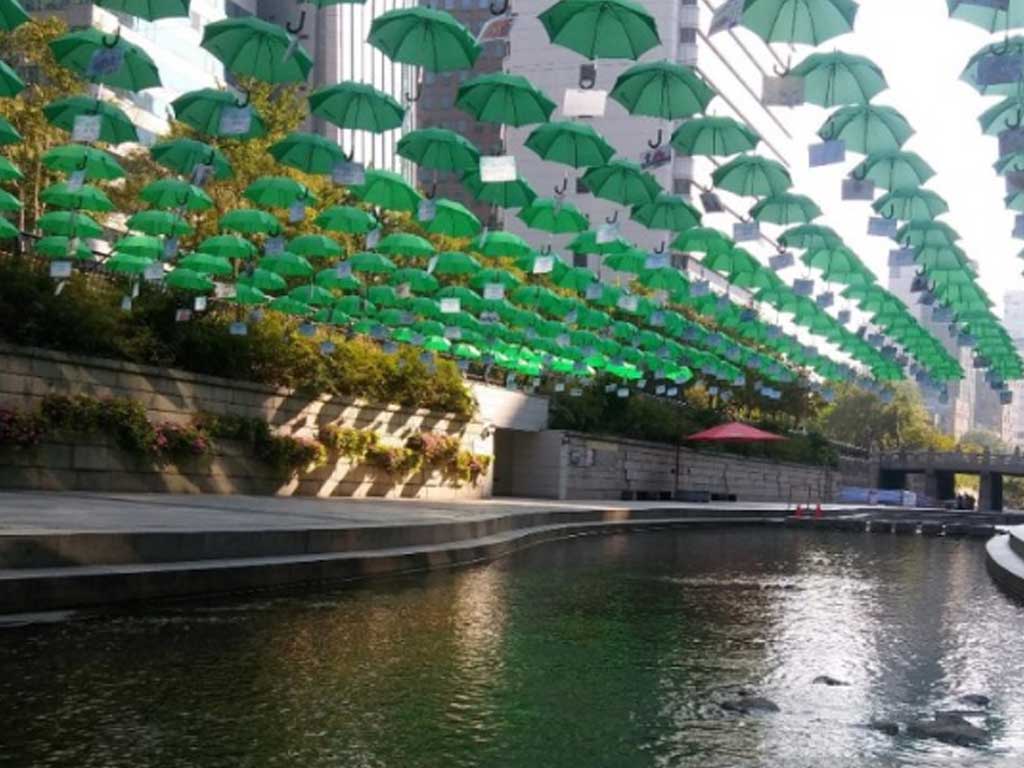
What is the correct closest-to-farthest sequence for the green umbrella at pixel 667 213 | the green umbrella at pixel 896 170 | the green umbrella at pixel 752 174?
the green umbrella at pixel 896 170
the green umbrella at pixel 752 174
the green umbrella at pixel 667 213

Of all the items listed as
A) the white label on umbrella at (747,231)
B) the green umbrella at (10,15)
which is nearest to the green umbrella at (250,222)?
the green umbrella at (10,15)

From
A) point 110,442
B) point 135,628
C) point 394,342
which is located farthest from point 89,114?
point 394,342

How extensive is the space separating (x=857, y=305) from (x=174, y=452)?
15.3m

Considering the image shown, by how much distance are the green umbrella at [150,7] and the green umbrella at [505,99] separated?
357 cm

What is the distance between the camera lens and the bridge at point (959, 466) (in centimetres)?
8969

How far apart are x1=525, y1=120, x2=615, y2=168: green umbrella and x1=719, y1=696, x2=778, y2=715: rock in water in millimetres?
8310

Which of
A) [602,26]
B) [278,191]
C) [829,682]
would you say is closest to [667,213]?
[602,26]

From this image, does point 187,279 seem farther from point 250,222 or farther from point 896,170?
point 896,170

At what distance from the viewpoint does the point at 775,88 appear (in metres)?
11.3

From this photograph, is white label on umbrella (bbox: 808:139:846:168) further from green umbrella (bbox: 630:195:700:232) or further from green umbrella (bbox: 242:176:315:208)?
green umbrella (bbox: 242:176:315:208)

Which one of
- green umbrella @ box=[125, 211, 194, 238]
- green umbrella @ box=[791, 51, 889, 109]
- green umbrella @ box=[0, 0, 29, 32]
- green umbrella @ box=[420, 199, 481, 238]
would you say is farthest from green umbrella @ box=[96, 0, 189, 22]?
green umbrella @ box=[125, 211, 194, 238]

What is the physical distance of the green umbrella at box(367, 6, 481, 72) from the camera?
450 inches

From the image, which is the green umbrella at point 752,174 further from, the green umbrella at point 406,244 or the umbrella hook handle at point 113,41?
the green umbrella at point 406,244

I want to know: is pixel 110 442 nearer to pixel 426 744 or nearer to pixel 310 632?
pixel 310 632
